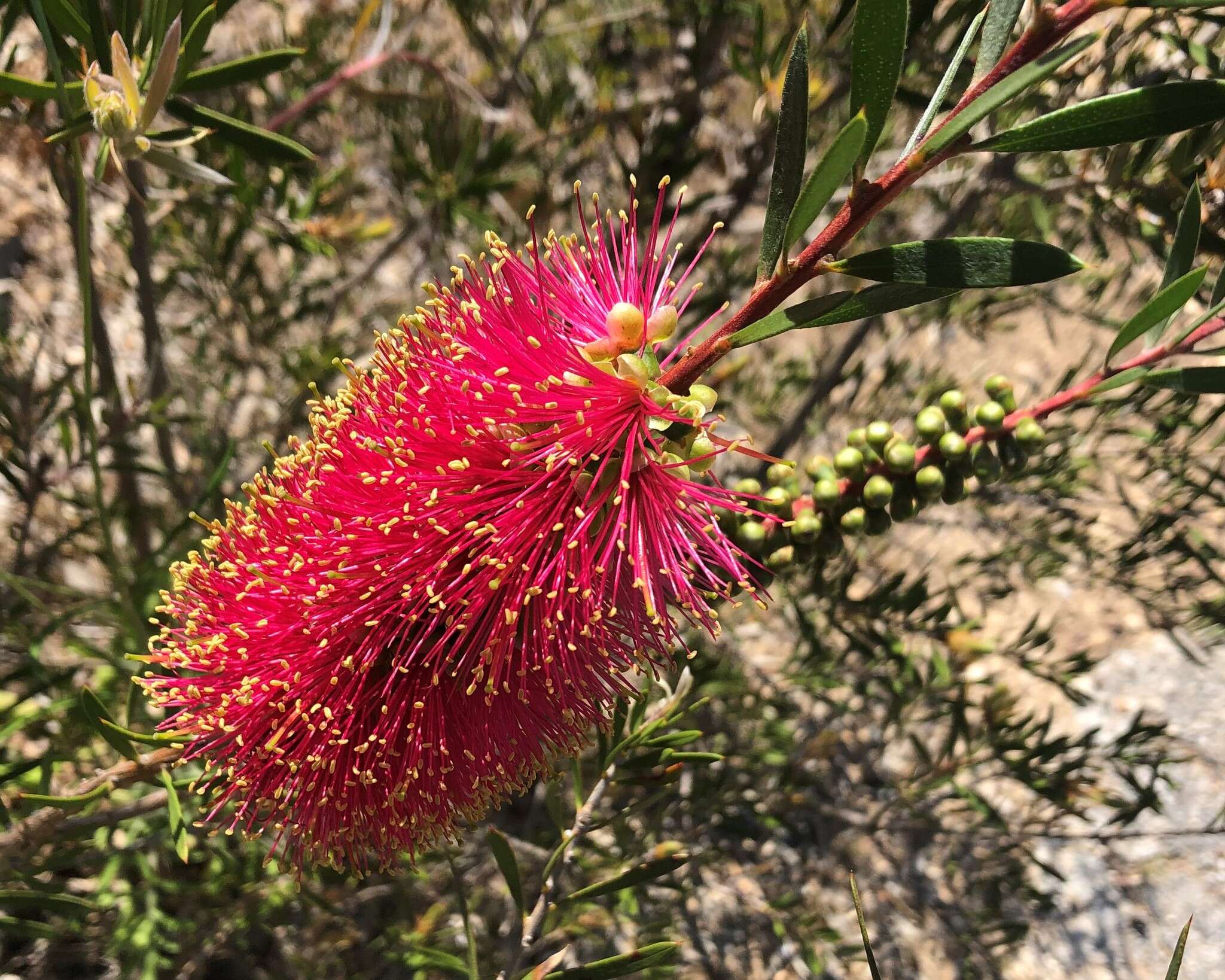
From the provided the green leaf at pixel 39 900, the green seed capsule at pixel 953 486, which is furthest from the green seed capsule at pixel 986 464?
the green leaf at pixel 39 900

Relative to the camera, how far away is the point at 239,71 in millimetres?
940

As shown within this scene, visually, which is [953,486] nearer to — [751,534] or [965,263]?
[751,534]

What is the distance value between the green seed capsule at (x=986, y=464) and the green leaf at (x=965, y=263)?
436 mm

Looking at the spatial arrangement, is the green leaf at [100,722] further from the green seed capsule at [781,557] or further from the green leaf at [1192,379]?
the green leaf at [1192,379]

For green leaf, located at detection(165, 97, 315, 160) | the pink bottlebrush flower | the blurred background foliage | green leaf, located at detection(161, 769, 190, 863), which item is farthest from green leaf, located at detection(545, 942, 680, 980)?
green leaf, located at detection(165, 97, 315, 160)

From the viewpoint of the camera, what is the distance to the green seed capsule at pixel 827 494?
100cm

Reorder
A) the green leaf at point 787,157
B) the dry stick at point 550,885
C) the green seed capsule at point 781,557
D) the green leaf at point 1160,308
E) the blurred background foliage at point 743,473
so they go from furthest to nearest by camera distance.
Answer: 1. the blurred background foliage at point 743,473
2. the green seed capsule at point 781,557
3. the dry stick at point 550,885
4. the green leaf at point 1160,308
5. the green leaf at point 787,157

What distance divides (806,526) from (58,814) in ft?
3.11

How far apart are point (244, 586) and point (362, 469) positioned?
0.21 metres

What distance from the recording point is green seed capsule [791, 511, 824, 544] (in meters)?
1.01

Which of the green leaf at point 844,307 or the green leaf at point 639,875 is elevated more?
the green leaf at point 844,307

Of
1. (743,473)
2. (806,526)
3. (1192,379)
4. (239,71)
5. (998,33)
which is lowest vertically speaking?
(1192,379)

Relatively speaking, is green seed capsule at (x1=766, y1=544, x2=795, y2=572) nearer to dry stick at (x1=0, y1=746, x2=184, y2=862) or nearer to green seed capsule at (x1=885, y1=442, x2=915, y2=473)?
green seed capsule at (x1=885, y1=442, x2=915, y2=473)

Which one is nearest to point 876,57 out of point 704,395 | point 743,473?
point 704,395
